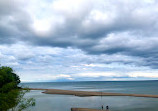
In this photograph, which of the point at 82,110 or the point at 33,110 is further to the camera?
the point at 33,110

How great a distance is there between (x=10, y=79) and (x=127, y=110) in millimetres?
43500

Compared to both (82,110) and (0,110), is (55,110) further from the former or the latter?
(0,110)

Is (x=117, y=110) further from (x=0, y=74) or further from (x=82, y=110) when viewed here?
(x=0, y=74)

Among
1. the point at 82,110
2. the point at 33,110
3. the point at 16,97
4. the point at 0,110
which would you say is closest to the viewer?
the point at 0,110

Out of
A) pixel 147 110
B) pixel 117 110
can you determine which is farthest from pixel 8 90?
pixel 147 110

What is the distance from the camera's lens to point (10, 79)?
150ft

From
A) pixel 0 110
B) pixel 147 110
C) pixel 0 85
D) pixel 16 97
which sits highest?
pixel 0 85

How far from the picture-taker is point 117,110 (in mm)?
61344

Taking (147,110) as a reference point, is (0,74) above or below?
above

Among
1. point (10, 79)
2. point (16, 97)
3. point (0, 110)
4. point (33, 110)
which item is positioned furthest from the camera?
point (33, 110)

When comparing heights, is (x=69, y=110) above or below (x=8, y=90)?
below

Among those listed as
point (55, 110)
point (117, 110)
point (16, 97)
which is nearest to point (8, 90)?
point (16, 97)

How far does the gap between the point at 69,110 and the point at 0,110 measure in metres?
33.3

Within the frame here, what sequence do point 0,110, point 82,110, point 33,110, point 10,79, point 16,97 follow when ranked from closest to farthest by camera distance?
point 0,110 < point 16,97 < point 10,79 < point 82,110 < point 33,110
